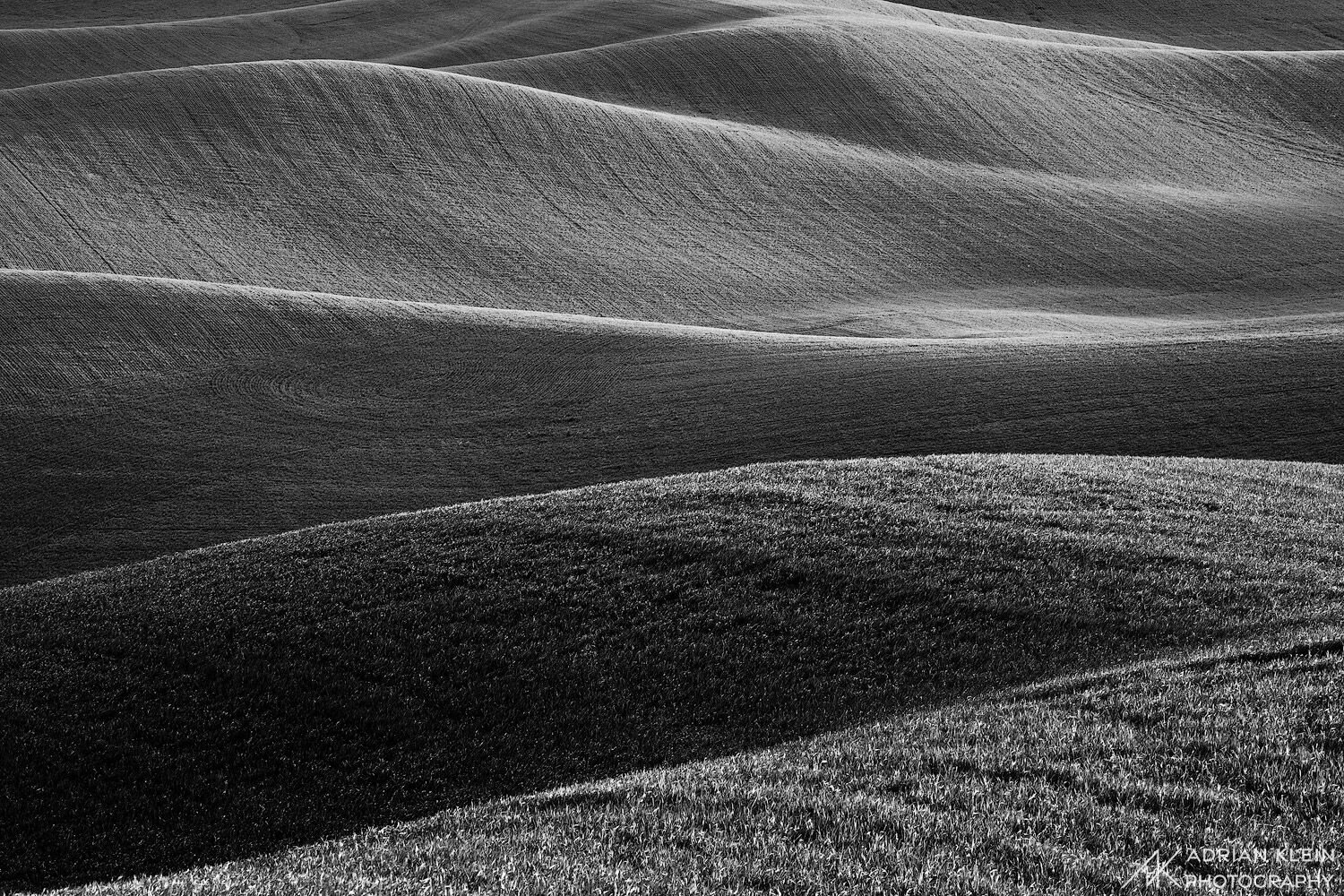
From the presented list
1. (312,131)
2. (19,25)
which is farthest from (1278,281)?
(19,25)

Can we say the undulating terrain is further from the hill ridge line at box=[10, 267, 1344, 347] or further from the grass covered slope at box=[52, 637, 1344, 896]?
the hill ridge line at box=[10, 267, 1344, 347]

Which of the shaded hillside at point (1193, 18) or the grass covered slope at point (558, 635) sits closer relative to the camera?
the grass covered slope at point (558, 635)

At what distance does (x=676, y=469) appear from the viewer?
25.1 metres

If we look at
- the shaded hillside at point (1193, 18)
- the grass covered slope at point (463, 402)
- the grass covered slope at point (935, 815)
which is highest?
the shaded hillside at point (1193, 18)

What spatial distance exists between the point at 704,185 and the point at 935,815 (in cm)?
4991

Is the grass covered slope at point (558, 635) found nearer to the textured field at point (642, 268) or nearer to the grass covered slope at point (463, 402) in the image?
the grass covered slope at point (463, 402)

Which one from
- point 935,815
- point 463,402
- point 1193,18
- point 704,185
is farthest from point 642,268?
point 1193,18

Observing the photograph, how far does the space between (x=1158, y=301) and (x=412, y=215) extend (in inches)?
1195

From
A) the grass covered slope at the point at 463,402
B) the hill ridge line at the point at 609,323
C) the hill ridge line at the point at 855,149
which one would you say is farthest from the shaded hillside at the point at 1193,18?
the grass covered slope at the point at 463,402

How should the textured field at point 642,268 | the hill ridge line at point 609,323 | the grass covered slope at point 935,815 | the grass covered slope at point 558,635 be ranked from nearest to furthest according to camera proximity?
the grass covered slope at point 935,815, the grass covered slope at point 558,635, the textured field at point 642,268, the hill ridge line at point 609,323

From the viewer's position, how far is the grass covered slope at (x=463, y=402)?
2439 centimetres

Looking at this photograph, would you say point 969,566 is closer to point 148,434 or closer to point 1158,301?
point 148,434

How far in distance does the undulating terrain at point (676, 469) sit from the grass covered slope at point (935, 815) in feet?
0.14

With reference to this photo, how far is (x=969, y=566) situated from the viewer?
12.7 m
